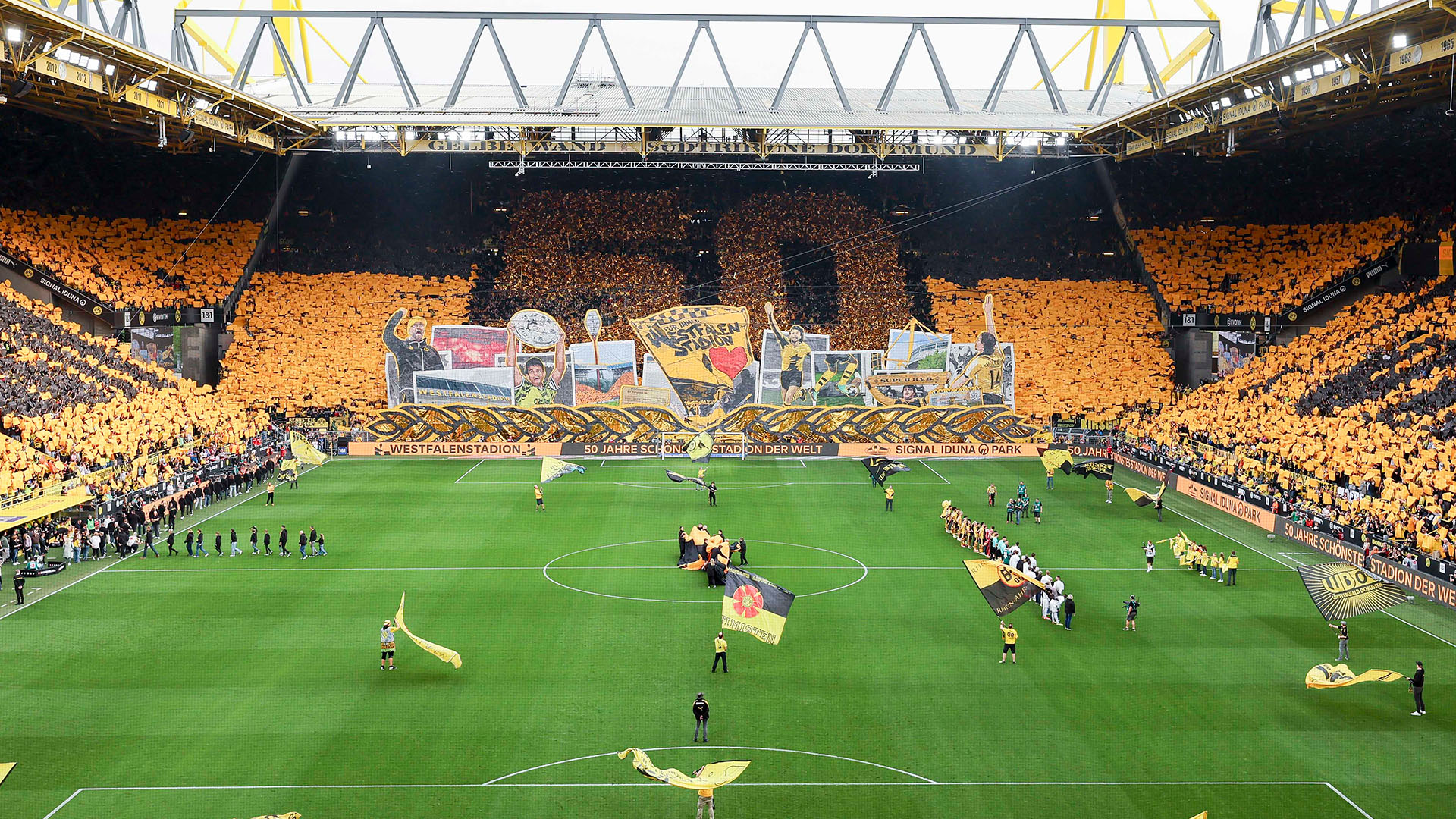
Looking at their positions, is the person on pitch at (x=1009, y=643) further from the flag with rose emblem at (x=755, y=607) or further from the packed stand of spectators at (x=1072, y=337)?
the packed stand of spectators at (x=1072, y=337)

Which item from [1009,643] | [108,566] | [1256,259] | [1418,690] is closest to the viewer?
[1418,690]

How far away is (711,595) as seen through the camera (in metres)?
28.9

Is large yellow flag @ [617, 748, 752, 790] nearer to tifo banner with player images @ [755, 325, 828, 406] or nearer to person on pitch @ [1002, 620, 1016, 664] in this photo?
person on pitch @ [1002, 620, 1016, 664]

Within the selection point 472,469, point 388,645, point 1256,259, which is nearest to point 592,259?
point 472,469

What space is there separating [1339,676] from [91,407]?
1666 inches

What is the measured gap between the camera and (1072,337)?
6003 centimetres

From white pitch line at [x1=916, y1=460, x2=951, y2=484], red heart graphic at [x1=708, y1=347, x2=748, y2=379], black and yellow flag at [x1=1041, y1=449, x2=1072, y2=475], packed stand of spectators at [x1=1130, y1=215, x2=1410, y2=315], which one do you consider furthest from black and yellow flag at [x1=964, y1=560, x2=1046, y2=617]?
packed stand of spectators at [x1=1130, y1=215, x2=1410, y2=315]

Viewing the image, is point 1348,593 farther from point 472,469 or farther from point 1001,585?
point 472,469

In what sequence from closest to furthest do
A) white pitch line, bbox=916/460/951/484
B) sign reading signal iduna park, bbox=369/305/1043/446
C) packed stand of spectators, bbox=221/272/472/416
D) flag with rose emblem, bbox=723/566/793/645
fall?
flag with rose emblem, bbox=723/566/793/645 → white pitch line, bbox=916/460/951/484 → sign reading signal iduna park, bbox=369/305/1043/446 → packed stand of spectators, bbox=221/272/472/416

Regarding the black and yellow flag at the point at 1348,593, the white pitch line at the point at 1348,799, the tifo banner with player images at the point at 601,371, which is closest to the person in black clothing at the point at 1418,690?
the black and yellow flag at the point at 1348,593

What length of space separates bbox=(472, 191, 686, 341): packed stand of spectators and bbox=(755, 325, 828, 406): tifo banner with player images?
21.8 ft

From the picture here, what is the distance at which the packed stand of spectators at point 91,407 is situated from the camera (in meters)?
37.8

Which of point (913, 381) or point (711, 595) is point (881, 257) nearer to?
point (913, 381)

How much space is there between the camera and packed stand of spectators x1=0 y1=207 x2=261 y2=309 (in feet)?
173
